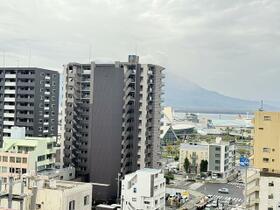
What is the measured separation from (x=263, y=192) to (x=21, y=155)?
15034 mm

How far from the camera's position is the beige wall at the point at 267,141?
15.6m

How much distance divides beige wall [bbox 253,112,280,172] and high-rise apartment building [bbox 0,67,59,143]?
785 inches

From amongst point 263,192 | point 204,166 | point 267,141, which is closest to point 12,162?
point 267,141

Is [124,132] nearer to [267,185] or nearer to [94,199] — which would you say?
[94,199]

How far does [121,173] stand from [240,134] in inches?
2230

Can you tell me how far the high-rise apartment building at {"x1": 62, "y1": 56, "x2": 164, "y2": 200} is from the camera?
2797 cm

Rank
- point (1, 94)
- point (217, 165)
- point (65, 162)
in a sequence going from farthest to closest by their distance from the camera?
point (217, 165), point (1, 94), point (65, 162)

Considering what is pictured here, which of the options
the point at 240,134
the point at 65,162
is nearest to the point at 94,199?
the point at 65,162

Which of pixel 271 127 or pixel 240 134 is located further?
pixel 240 134

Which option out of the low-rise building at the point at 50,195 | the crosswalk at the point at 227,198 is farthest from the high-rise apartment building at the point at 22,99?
the low-rise building at the point at 50,195

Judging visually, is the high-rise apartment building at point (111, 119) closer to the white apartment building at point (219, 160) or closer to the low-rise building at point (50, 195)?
the white apartment building at point (219, 160)

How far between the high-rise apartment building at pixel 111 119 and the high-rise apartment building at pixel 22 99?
101 inches

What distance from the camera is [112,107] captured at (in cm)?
2825

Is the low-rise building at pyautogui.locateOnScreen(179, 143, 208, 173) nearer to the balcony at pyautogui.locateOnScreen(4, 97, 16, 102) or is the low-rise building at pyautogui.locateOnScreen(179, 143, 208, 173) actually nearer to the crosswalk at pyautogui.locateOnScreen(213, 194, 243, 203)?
the crosswalk at pyautogui.locateOnScreen(213, 194, 243, 203)
